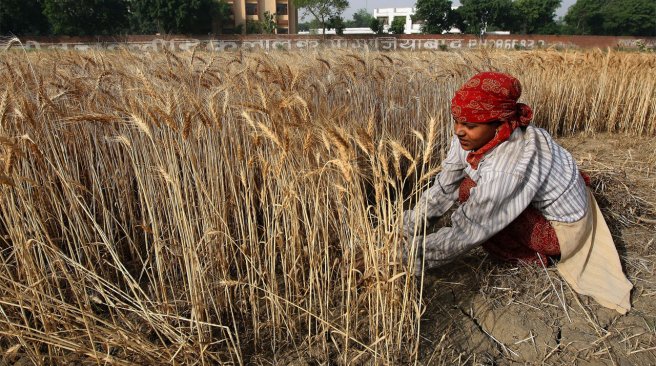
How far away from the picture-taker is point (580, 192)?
62.4 inches

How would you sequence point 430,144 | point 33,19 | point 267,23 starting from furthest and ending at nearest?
point 267,23, point 33,19, point 430,144

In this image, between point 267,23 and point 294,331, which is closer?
point 294,331

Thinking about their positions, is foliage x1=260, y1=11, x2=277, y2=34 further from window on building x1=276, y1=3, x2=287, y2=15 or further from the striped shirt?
the striped shirt

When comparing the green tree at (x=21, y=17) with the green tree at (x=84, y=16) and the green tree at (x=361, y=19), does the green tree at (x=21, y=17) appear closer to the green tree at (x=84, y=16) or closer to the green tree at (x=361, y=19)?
the green tree at (x=84, y=16)

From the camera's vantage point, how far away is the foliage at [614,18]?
39.7m

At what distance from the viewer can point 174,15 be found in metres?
32.0

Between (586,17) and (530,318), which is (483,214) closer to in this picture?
(530,318)

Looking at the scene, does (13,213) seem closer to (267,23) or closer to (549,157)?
(549,157)

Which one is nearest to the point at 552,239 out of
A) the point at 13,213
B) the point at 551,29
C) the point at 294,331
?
the point at 294,331

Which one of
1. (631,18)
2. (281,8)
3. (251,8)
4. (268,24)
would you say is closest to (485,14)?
(631,18)

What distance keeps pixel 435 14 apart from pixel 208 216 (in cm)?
4572

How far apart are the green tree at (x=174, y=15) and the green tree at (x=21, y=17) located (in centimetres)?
641

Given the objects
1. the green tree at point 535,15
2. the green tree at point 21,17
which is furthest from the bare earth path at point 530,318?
the green tree at point 535,15

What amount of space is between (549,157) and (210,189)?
51.9 inches
